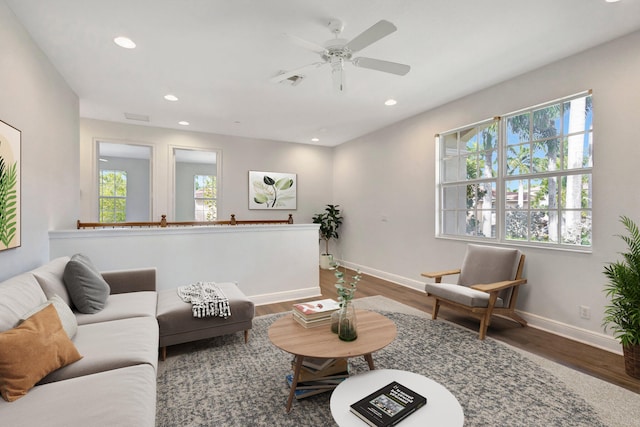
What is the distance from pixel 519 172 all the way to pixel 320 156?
13.8 ft

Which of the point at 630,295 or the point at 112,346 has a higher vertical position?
the point at 630,295

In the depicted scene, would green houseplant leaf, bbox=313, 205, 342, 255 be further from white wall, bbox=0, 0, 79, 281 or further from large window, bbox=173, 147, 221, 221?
white wall, bbox=0, 0, 79, 281

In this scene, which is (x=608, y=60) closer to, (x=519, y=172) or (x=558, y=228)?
(x=519, y=172)

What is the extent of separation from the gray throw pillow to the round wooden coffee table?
141 centimetres

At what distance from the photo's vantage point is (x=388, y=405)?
4.43ft

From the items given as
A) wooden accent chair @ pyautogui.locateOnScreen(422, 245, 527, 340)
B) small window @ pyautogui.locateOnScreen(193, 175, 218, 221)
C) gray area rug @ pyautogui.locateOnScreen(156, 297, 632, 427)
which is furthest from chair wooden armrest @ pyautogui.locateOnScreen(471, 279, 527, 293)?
small window @ pyautogui.locateOnScreen(193, 175, 218, 221)

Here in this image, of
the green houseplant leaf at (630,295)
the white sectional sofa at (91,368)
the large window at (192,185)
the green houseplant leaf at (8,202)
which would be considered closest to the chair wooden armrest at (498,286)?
the green houseplant leaf at (630,295)

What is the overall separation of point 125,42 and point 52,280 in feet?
6.80

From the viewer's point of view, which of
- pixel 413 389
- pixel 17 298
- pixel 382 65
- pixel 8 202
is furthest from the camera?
pixel 382 65

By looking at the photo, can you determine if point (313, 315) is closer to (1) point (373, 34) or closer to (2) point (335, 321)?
(2) point (335, 321)

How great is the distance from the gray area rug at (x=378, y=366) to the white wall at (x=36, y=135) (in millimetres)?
1509

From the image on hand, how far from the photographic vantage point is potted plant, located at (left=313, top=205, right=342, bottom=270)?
21.5ft

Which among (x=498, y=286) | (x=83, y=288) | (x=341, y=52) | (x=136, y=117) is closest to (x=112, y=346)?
(x=83, y=288)

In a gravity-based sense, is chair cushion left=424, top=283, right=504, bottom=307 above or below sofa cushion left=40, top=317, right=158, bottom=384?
below
